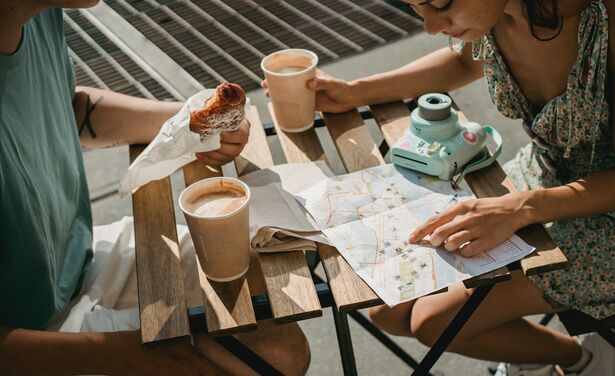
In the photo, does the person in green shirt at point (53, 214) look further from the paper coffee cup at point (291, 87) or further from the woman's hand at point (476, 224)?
the woman's hand at point (476, 224)

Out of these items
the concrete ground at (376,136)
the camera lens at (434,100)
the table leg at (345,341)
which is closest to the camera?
the camera lens at (434,100)

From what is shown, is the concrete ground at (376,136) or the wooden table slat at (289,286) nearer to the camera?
the wooden table slat at (289,286)

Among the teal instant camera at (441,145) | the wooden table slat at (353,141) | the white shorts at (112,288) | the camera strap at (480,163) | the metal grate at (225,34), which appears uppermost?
the teal instant camera at (441,145)

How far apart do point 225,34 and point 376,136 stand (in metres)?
1.16

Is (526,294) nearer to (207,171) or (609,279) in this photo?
(609,279)

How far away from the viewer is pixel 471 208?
154 centimetres

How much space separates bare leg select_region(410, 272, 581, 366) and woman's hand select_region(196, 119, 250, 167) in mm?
602

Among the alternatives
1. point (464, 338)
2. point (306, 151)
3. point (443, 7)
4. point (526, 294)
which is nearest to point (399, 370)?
point (464, 338)

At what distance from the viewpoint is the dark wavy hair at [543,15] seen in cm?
166

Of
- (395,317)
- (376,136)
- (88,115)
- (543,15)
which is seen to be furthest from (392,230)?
(376,136)

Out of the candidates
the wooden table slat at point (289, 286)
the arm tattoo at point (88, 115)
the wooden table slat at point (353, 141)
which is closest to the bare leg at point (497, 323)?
the wooden table slat at point (353, 141)

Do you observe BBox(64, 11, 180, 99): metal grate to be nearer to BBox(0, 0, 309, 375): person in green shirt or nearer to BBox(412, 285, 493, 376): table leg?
BBox(0, 0, 309, 375): person in green shirt

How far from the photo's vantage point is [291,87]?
6.19 feet

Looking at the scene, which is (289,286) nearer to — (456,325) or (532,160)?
(456,325)
